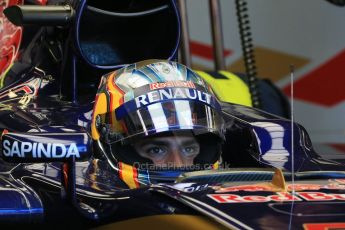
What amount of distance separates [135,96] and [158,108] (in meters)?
0.06

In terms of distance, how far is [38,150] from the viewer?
1.21m

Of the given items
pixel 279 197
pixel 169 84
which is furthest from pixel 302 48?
pixel 279 197

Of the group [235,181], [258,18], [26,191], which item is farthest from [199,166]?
[258,18]

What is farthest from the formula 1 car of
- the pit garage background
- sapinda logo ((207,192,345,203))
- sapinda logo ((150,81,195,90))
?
the pit garage background

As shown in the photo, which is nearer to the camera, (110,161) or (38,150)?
(38,150)

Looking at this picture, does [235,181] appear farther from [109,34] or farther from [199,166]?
[109,34]

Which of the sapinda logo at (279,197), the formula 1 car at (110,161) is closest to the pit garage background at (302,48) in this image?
the formula 1 car at (110,161)

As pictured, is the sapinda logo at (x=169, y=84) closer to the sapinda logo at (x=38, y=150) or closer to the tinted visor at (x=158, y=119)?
the tinted visor at (x=158, y=119)

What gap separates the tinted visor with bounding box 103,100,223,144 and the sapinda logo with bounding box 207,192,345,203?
1.13 feet

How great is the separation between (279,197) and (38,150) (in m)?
0.34

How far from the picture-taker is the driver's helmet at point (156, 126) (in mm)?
1544

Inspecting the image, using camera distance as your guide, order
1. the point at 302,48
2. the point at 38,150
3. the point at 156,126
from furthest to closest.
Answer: the point at 302,48 → the point at 156,126 → the point at 38,150

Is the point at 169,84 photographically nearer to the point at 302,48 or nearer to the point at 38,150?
the point at 38,150

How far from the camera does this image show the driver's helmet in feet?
5.07
